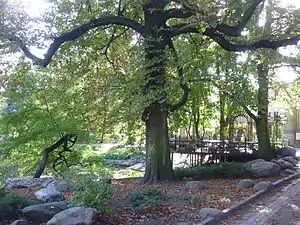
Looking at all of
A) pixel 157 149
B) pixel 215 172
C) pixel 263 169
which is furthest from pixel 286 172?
pixel 157 149

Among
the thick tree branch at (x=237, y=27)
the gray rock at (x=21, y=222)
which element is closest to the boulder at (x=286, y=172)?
the thick tree branch at (x=237, y=27)

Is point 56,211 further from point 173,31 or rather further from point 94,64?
point 94,64

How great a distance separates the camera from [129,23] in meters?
11.0

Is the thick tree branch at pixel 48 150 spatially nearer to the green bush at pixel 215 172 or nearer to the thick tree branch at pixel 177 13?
the green bush at pixel 215 172

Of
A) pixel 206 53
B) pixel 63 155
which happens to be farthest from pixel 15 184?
pixel 206 53

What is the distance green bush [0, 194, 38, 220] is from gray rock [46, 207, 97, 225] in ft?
4.53

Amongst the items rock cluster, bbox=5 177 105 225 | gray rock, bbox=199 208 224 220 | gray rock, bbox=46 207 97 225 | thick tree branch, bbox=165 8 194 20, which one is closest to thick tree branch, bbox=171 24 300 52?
thick tree branch, bbox=165 8 194 20

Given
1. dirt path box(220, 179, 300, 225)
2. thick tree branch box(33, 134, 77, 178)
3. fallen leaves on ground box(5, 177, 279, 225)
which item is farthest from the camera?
thick tree branch box(33, 134, 77, 178)

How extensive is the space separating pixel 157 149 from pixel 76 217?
5.81 metres

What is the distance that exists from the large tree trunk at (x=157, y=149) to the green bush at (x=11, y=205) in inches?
183

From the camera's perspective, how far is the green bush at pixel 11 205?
6340mm

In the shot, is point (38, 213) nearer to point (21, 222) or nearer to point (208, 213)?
point (21, 222)

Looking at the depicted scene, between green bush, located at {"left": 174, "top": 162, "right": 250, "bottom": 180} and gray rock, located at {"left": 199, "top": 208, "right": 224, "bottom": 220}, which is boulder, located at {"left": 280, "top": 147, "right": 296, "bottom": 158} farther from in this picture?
gray rock, located at {"left": 199, "top": 208, "right": 224, "bottom": 220}

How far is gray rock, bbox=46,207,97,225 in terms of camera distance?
532cm
